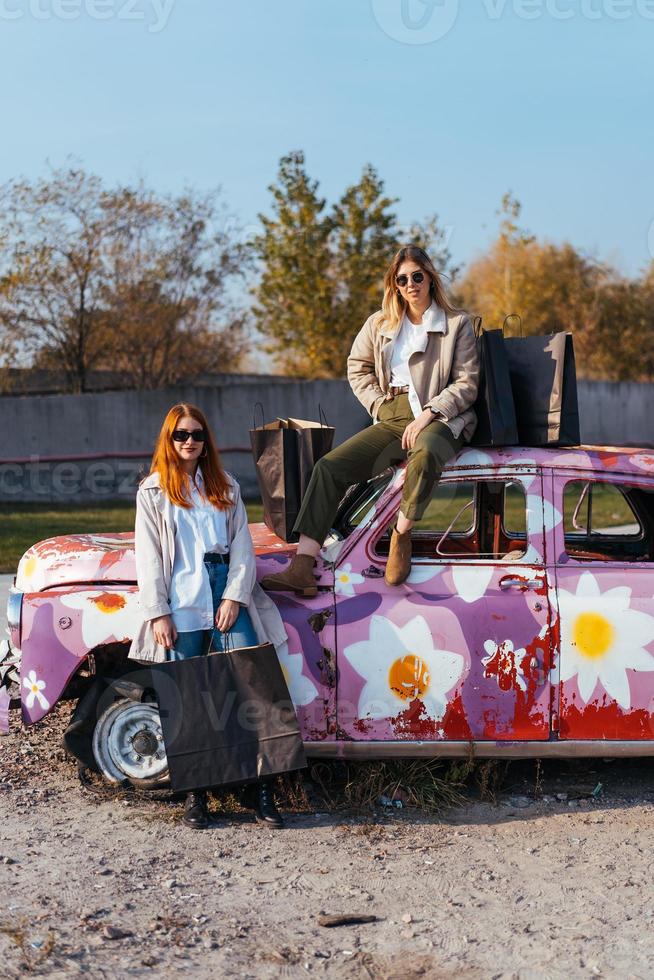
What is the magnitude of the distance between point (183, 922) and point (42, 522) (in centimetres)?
1310

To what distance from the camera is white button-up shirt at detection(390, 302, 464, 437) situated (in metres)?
5.24

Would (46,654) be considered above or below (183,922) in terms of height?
above

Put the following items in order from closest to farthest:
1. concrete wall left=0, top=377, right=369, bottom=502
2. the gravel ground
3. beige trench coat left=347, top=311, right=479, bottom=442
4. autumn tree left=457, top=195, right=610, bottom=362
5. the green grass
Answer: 1. the gravel ground
2. beige trench coat left=347, top=311, right=479, bottom=442
3. the green grass
4. concrete wall left=0, top=377, right=369, bottom=502
5. autumn tree left=457, top=195, right=610, bottom=362

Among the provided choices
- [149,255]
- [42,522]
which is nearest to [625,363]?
[149,255]

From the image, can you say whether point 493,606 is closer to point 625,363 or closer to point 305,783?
point 305,783

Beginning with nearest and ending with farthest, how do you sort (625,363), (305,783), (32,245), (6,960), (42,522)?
(6,960)
(305,783)
(42,522)
(32,245)
(625,363)

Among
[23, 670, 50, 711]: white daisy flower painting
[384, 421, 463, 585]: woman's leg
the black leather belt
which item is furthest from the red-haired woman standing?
[384, 421, 463, 585]: woman's leg

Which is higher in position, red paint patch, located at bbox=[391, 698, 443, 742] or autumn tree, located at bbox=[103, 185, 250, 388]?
autumn tree, located at bbox=[103, 185, 250, 388]

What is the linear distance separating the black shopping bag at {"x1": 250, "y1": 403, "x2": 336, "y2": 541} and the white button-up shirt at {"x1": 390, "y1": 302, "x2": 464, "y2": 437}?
457 millimetres

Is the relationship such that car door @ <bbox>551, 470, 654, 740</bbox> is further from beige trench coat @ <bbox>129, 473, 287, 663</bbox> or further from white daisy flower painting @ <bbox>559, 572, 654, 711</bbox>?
beige trench coat @ <bbox>129, 473, 287, 663</bbox>

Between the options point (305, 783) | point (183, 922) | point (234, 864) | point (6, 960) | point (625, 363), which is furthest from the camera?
point (625, 363)

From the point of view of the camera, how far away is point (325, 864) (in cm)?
436

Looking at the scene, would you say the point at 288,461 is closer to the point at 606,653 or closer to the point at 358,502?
the point at 358,502

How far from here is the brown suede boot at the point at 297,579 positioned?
4.84m
